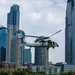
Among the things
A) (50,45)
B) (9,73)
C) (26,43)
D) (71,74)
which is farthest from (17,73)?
(50,45)

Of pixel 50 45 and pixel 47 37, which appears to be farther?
pixel 50 45

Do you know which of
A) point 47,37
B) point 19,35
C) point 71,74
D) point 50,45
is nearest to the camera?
point 47,37

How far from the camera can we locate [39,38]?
69875 mm

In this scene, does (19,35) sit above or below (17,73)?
above

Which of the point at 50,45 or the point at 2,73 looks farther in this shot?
the point at 2,73

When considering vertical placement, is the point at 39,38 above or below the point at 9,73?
above

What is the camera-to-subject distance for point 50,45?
243ft

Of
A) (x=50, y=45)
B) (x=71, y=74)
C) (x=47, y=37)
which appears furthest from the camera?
(x=71, y=74)

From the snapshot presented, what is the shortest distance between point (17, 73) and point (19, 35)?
5102 cm

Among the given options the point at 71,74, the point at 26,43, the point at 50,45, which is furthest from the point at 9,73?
the point at 50,45

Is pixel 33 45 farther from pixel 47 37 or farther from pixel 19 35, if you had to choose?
pixel 47 37

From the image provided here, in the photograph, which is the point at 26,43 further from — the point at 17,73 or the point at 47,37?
the point at 17,73

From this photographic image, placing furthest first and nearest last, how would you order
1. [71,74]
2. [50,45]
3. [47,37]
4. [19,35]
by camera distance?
1. [71,74]
2. [19,35]
3. [50,45]
4. [47,37]

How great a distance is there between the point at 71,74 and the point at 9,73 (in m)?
22.6
